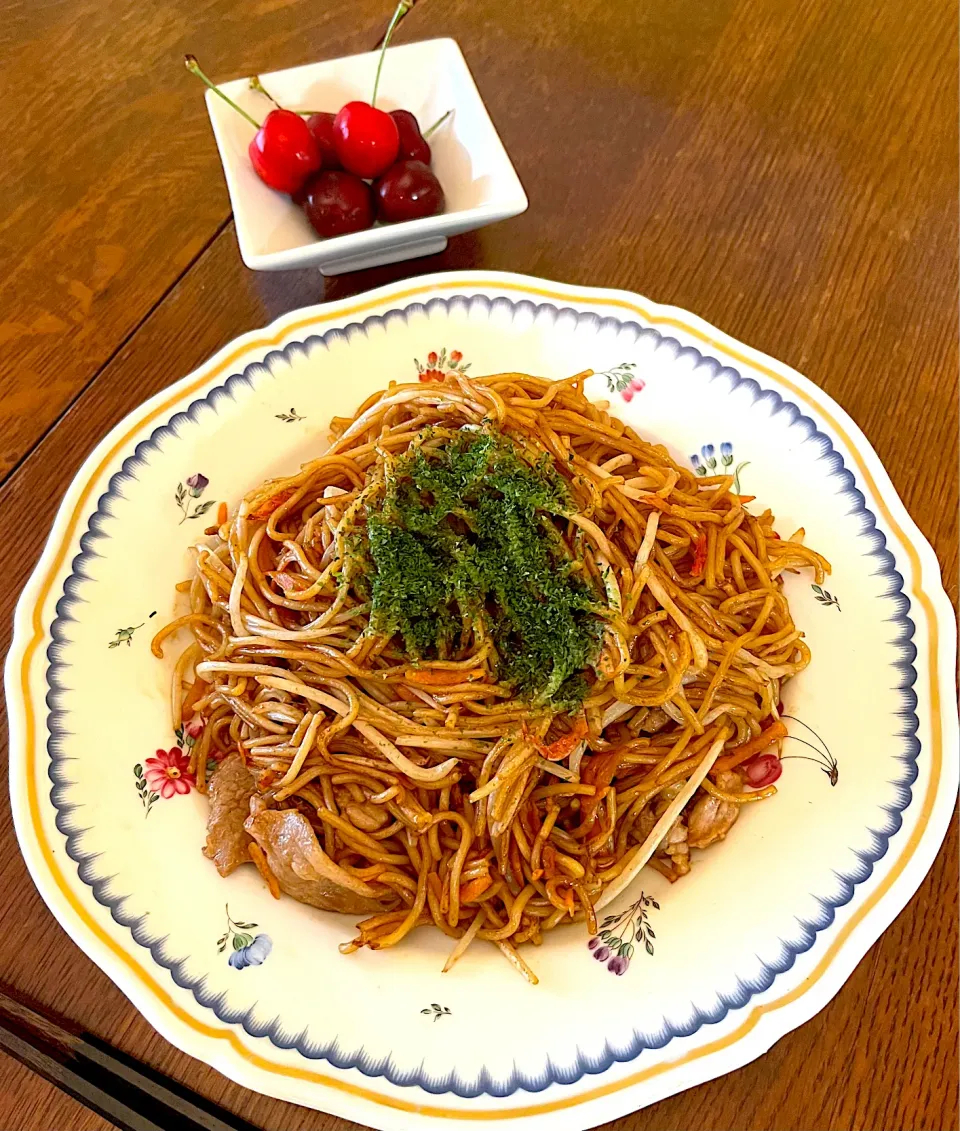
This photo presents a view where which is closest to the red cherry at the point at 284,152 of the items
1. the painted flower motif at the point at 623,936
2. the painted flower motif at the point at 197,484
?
the painted flower motif at the point at 197,484

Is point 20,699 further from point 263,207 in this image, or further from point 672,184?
point 672,184

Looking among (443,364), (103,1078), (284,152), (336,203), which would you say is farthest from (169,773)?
(284,152)

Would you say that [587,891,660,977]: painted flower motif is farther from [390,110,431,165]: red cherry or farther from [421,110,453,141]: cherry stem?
[421,110,453,141]: cherry stem

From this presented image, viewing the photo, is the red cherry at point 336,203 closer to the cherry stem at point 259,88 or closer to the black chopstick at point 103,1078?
the cherry stem at point 259,88

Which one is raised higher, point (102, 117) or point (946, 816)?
point (102, 117)

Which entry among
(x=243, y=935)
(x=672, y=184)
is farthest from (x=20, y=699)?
(x=672, y=184)

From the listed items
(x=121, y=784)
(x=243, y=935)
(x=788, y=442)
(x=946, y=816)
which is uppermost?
(x=121, y=784)

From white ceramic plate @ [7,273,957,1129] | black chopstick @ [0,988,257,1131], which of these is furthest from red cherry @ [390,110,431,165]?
black chopstick @ [0,988,257,1131]

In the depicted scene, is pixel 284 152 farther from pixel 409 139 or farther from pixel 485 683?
pixel 485 683
